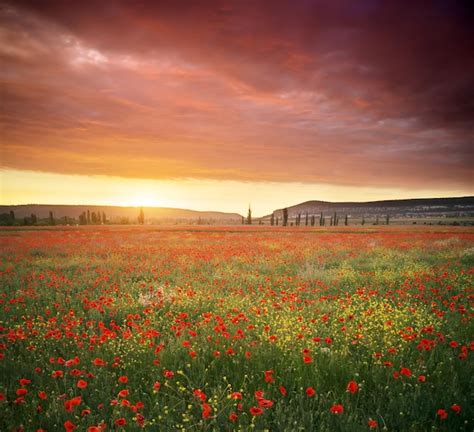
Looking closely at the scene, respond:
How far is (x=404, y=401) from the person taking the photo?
3357mm

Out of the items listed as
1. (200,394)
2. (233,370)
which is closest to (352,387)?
(200,394)

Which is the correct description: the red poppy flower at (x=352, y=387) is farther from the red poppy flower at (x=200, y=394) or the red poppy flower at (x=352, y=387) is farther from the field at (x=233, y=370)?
the red poppy flower at (x=200, y=394)

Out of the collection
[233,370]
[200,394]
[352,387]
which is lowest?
[233,370]

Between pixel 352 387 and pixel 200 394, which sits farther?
pixel 200 394

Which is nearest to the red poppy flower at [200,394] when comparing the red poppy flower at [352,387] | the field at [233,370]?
the field at [233,370]

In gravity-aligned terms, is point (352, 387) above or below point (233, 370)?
above

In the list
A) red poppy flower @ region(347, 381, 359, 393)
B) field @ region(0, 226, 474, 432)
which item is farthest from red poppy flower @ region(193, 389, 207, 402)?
red poppy flower @ region(347, 381, 359, 393)

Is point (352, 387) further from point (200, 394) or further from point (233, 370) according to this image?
point (233, 370)

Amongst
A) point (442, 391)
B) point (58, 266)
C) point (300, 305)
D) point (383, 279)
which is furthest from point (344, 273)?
point (58, 266)

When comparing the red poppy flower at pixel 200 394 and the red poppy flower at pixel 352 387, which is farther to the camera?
the red poppy flower at pixel 200 394

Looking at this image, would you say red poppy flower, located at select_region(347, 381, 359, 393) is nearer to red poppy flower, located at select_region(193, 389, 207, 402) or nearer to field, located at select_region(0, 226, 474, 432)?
field, located at select_region(0, 226, 474, 432)

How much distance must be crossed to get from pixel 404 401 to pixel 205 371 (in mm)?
2323

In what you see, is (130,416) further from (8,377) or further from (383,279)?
(383,279)

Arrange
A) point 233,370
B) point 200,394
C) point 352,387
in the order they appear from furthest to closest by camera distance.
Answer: point 233,370 < point 200,394 < point 352,387
